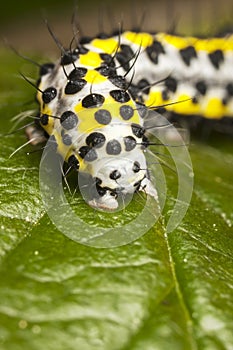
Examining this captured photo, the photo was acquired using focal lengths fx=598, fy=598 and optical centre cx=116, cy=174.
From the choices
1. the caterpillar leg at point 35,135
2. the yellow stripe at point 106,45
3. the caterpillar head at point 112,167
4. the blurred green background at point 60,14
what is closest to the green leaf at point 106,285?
the caterpillar head at point 112,167

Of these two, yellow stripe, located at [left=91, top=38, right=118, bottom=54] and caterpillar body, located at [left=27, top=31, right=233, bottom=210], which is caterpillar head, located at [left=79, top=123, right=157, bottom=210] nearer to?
caterpillar body, located at [left=27, top=31, right=233, bottom=210]

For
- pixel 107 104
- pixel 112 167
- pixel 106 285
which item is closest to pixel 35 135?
pixel 107 104

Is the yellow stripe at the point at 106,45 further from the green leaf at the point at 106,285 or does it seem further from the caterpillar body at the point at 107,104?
the green leaf at the point at 106,285

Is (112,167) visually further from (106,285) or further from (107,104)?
(106,285)

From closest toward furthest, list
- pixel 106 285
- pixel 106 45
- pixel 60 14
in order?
pixel 106 285 < pixel 106 45 < pixel 60 14

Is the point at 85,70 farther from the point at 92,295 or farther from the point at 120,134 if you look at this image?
the point at 92,295

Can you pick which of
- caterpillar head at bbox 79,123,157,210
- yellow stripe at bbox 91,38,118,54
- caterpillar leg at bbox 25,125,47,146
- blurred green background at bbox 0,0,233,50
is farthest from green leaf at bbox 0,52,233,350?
blurred green background at bbox 0,0,233,50
